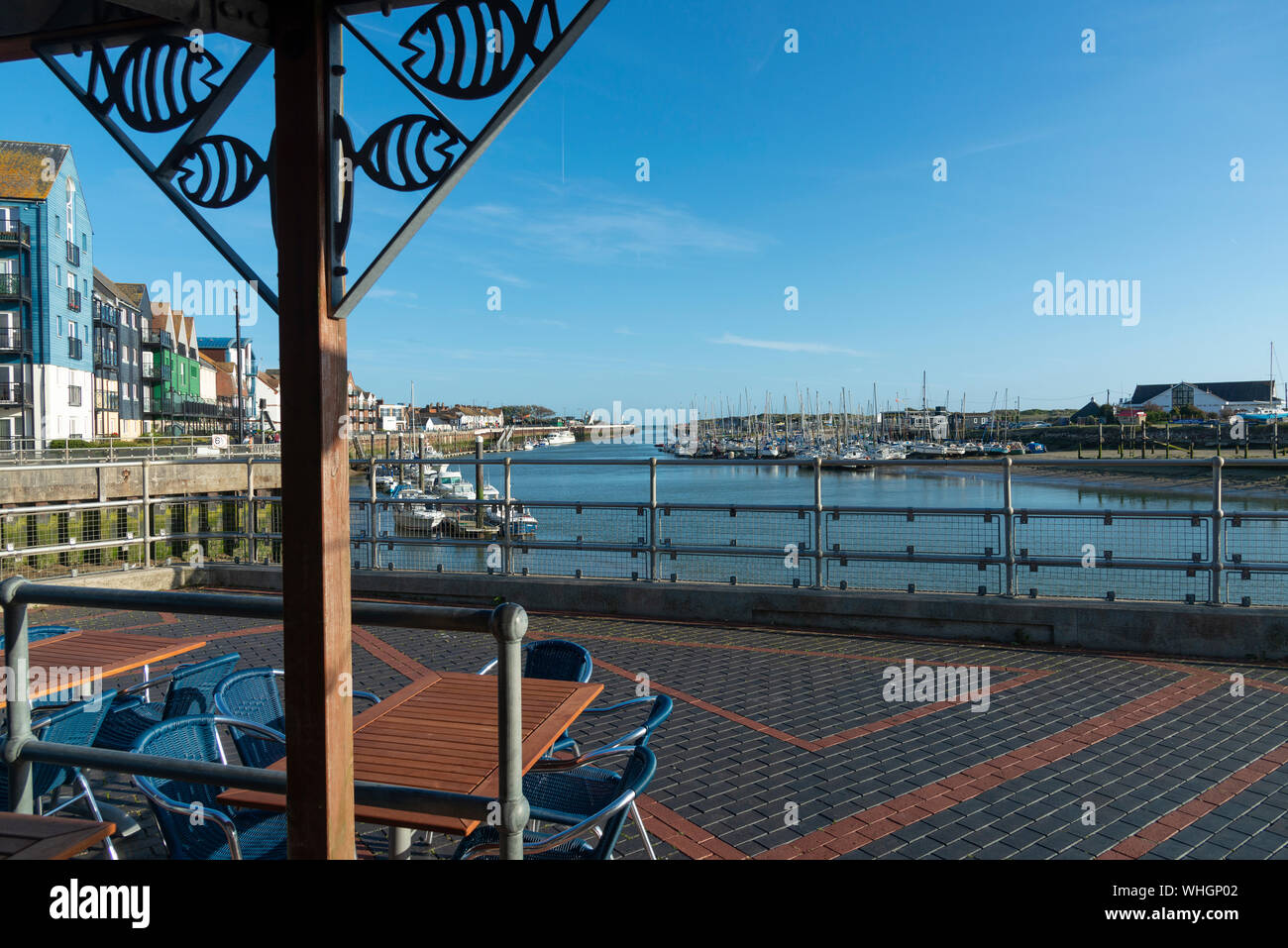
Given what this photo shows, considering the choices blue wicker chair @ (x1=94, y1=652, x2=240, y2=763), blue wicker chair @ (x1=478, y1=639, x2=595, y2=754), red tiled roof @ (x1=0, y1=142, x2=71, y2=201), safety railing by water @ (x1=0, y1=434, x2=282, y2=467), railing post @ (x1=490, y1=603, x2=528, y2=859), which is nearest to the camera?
railing post @ (x1=490, y1=603, x2=528, y2=859)

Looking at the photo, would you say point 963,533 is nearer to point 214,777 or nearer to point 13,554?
point 214,777

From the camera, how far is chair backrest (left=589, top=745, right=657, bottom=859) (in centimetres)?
298

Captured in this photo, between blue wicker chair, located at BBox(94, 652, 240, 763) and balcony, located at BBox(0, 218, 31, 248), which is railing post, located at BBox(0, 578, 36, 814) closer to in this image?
blue wicker chair, located at BBox(94, 652, 240, 763)

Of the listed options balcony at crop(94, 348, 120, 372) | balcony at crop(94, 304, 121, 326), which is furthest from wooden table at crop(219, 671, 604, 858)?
balcony at crop(94, 304, 121, 326)

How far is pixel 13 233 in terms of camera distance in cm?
3812

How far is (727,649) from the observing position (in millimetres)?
8797

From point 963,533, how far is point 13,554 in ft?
37.2

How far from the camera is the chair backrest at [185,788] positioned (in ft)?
9.62

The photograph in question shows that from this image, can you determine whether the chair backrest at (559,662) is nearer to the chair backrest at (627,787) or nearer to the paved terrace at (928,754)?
the paved terrace at (928,754)

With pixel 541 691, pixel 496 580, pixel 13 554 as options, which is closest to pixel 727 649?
pixel 496 580

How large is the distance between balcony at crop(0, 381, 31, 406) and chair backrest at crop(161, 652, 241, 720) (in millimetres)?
42386

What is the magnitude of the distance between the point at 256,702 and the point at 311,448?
2.79m
